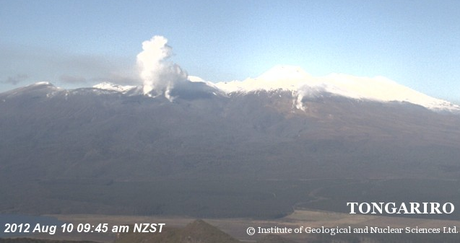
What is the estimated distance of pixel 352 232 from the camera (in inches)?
3297

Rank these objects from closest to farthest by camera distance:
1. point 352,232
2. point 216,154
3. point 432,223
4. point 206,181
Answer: point 352,232 < point 432,223 < point 206,181 < point 216,154

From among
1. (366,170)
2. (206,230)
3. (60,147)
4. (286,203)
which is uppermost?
(60,147)

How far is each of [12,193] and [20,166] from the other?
3705 cm

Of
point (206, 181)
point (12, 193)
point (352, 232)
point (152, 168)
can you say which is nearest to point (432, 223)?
point (352, 232)

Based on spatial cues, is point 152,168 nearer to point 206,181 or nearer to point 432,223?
point 206,181

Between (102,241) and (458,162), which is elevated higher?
(458,162)


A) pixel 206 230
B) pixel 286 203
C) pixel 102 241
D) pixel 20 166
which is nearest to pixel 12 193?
pixel 20 166

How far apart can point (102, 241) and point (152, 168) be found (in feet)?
320

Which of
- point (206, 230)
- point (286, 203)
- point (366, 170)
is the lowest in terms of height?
point (206, 230)

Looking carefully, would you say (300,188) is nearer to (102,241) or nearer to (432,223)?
(432,223)

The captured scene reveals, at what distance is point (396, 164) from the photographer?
17288 cm

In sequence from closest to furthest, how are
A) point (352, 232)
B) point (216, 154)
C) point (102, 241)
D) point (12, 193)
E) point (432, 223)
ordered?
point (102, 241), point (352, 232), point (432, 223), point (12, 193), point (216, 154)

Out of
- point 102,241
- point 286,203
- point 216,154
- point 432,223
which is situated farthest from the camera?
point 216,154

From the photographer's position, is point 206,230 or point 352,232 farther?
point 352,232
